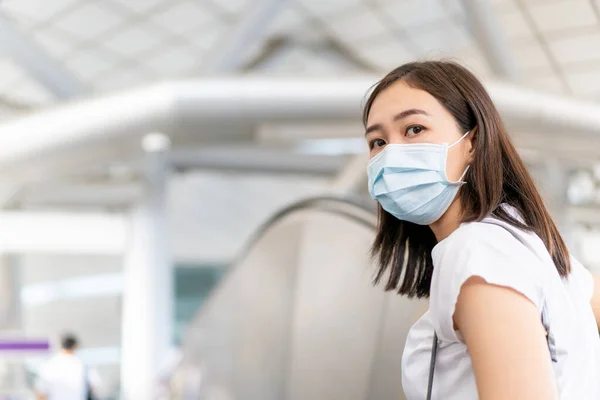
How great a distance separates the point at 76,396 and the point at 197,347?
3.55m

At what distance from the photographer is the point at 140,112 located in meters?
10.7

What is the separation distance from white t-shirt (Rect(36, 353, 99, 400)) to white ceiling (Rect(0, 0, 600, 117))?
11.8 metres

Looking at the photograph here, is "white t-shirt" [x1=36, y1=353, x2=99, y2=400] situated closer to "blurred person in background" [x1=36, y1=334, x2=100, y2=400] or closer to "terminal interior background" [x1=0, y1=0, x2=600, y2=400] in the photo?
"blurred person in background" [x1=36, y1=334, x2=100, y2=400]

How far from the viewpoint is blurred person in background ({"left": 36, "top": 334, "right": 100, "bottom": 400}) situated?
8164mm

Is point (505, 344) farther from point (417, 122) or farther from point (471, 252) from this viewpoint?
point (417, 122)

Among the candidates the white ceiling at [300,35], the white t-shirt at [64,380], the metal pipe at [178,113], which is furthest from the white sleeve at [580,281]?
the white ceiling at [300,35]

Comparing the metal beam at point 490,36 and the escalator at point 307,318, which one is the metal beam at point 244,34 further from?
the escalator at point 307,318

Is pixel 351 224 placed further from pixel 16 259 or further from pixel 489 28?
pixel 16 259

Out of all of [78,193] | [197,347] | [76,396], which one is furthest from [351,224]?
[78,193]

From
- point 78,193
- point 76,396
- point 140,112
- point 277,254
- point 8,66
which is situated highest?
point 8,66

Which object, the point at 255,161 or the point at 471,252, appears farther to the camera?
the point at 255,161

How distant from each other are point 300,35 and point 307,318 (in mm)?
20458

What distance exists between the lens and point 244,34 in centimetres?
1858

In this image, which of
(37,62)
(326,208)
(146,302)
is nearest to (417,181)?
(326,208)
